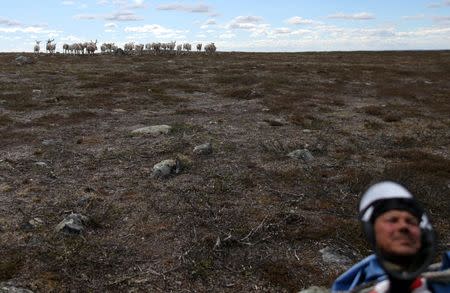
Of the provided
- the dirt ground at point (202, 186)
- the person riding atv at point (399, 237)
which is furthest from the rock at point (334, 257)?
the person riding atv at point (399, 237)

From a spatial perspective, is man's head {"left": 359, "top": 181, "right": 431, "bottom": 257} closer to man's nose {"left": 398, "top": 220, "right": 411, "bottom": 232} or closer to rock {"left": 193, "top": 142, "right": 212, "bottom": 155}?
man's nose {"left": 398, "top": 220, "right": 411, "bottom": 232}

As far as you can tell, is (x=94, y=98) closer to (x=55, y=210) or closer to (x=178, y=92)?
(x=178, y=92)

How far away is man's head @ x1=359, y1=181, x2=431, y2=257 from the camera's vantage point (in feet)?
9.52

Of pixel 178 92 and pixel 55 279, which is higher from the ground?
pixel 178 92

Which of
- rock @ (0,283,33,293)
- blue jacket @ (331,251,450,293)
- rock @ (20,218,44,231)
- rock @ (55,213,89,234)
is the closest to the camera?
blue jacket @ (331,251,450,293)

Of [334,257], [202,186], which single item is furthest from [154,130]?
[334,257]

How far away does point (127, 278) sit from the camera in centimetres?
792

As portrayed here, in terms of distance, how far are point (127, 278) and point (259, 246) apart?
8.46ft

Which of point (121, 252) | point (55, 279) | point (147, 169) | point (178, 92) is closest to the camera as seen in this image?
point (55, 279)

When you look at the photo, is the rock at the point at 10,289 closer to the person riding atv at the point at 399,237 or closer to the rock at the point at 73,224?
the rock at the point at 73,224

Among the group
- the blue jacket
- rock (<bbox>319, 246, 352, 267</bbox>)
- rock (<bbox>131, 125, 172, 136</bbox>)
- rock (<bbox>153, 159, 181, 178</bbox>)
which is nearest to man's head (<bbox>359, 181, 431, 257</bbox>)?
the blue jacket

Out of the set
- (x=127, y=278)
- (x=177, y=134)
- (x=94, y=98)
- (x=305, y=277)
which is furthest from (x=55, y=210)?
(x=94, y=98)

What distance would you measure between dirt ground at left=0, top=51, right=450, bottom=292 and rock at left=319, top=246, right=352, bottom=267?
A: 0.07m

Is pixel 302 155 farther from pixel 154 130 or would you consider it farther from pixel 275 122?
pixel 154 130
